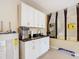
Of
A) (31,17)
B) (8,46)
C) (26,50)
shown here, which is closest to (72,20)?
(31,17)

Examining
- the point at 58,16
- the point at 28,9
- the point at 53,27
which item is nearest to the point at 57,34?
the point at 53,27

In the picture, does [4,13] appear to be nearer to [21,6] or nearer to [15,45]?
[21,6]

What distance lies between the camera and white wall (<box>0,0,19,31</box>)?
2.43 m

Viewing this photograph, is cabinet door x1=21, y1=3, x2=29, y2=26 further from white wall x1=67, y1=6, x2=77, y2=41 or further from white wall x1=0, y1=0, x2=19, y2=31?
white wall x1=67, y1=6, x2=77, y2=41

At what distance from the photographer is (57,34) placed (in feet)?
16.6

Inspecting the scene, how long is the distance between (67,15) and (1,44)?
365 centimetres

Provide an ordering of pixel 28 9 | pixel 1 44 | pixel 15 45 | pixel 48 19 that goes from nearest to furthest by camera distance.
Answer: pixel 1 44 → pixel 15 45 → pixel 28 9 → pixel 48 19

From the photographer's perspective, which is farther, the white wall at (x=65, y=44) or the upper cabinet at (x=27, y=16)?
the white wall at (x=65, y=44)

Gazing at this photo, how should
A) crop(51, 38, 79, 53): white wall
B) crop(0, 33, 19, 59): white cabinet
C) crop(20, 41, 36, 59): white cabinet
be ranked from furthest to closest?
crop(51, 38, 79, 53): white wall < crop(20, 41, 36, 59): white cabinet < crop(0, 33, 19, 59): white cabinet

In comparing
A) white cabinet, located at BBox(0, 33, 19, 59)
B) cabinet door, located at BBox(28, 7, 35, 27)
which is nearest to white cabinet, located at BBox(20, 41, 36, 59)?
white cabinet, located at BBox(0, 33, 19, 59)

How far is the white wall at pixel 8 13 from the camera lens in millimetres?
2432

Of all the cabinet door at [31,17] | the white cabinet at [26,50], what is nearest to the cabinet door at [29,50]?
the white cabinet at [26,50]

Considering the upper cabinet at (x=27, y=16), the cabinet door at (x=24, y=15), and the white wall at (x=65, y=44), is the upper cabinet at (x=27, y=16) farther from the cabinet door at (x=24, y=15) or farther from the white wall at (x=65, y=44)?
the white wall at (x=65, y=44)

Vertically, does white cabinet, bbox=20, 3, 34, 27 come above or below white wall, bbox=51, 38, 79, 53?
above
